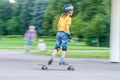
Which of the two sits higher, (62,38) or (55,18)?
(55,18)

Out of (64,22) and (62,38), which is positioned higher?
(64,22)

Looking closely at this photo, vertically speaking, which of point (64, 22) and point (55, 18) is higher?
point (55, 18)

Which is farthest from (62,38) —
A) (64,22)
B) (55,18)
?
(55,18)

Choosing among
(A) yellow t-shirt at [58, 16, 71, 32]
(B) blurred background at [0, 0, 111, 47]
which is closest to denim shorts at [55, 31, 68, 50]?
(A) yellow t-shirt at [58, 16, 71, 32]

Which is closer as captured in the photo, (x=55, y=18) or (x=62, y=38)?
(x=62, y=38)

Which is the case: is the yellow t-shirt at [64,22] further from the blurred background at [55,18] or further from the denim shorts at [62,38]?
the blurred background at [55,18]

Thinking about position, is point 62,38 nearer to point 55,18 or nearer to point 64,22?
point 64,22

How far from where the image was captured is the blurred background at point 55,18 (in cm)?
4069

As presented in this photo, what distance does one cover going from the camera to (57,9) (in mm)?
60656

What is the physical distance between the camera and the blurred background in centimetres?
4069

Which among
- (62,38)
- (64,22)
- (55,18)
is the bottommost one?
(62,38)

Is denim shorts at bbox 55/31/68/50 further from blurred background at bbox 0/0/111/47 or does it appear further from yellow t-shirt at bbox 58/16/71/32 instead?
blurred background at bbox 0/0/111/47

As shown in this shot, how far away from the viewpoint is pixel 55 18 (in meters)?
57.5

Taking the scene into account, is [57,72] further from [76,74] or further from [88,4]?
[88,4]
